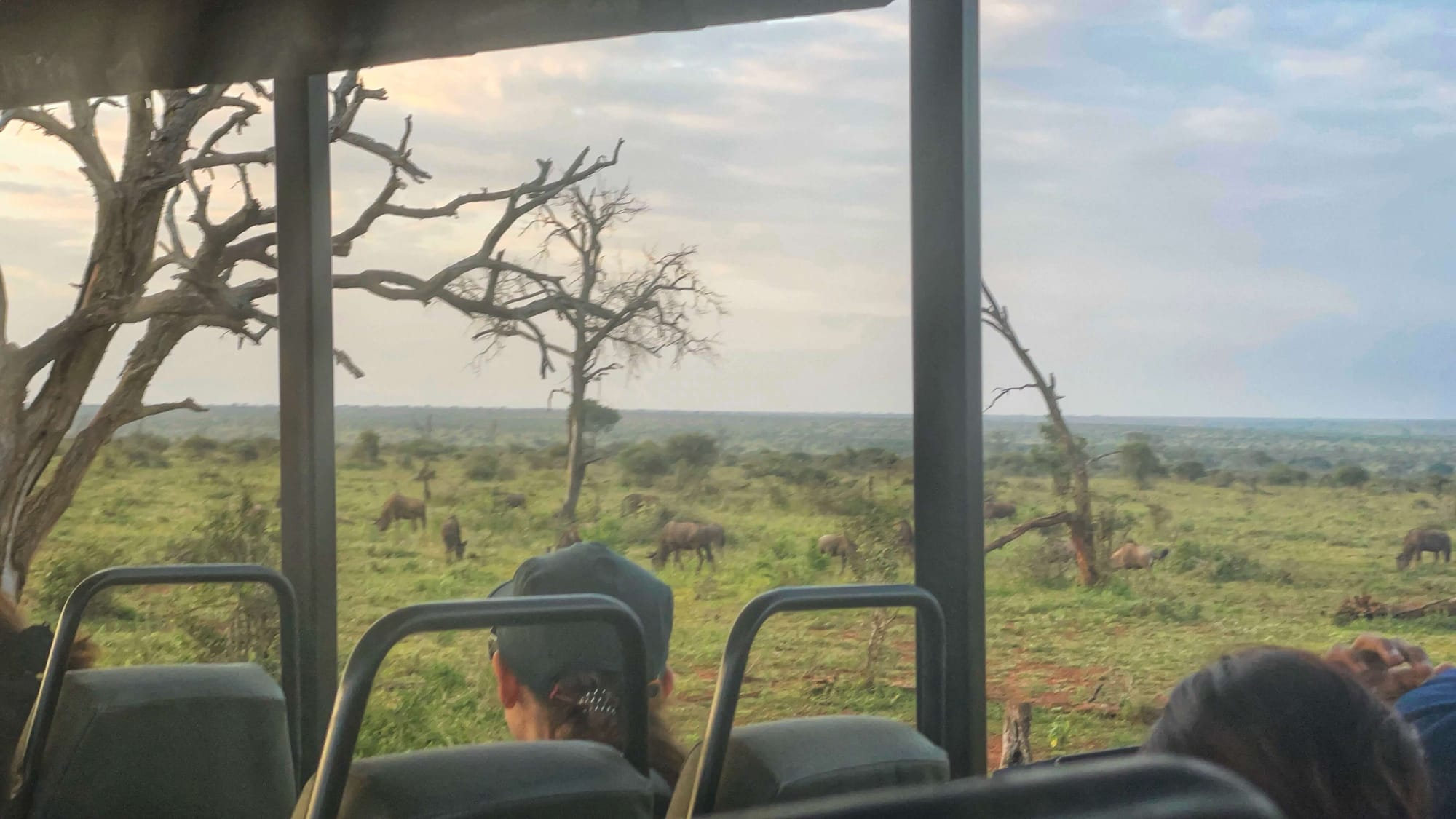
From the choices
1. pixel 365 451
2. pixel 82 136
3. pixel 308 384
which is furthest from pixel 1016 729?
pixel 82 136

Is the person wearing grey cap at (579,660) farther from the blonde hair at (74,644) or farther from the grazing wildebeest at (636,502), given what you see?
the grazing wildebeest at (636,502)

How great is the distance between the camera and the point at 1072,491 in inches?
269

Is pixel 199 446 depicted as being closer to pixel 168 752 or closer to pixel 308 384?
pixel 308 384

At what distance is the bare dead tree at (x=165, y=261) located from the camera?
17.8ft

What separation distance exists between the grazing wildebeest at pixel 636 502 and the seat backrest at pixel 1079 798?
752 cm

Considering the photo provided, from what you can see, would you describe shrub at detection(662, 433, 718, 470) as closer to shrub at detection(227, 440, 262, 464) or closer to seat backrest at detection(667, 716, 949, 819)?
shrub at detection(227, 440, 262, 464)

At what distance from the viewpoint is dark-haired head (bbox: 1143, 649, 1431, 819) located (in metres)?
0.82

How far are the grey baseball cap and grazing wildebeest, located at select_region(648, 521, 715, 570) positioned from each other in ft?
19.4

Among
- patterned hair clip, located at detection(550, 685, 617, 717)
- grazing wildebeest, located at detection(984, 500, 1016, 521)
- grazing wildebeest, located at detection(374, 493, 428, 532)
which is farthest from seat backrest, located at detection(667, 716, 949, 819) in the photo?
grazing wildebeest, located at detection(374, 493, 428, 532)

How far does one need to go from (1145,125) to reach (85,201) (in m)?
6.22

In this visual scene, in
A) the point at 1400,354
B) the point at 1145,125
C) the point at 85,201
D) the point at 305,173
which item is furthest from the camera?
the point at 1145,125

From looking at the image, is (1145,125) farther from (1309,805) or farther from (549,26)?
(1309,805)

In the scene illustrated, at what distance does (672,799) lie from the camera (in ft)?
3.69

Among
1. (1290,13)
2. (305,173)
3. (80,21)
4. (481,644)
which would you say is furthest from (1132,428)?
(80,21)
